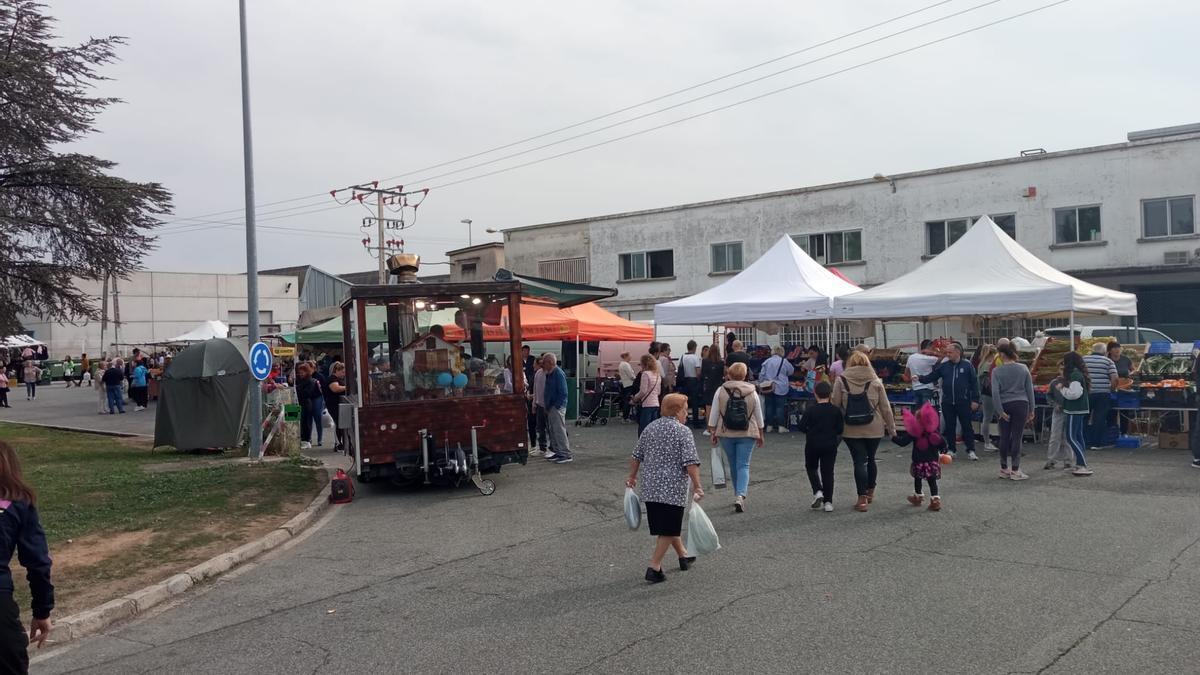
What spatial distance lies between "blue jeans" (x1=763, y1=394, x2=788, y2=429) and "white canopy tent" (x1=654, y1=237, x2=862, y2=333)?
5.58ft

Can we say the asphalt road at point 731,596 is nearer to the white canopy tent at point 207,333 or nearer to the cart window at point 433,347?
the cart window at point 433,347

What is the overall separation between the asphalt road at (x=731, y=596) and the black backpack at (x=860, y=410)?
0.95m

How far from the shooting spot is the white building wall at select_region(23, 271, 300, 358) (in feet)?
206

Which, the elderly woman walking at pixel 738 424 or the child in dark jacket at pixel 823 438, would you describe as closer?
the child in dark jacket at pixel 823 438

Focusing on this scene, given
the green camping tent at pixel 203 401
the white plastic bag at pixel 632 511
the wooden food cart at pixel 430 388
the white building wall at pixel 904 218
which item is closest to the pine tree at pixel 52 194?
the green camping tent at pixel 203 401

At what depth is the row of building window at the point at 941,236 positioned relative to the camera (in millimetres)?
25781

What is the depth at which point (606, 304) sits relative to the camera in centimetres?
3703

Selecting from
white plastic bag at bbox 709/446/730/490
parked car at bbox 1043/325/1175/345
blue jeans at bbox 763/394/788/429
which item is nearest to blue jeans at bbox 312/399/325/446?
blue jeans at bbox 763/394/788/429

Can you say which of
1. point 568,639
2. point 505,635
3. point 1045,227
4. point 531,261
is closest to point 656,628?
point 568,639

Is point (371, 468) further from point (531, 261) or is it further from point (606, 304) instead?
point (531, 261)

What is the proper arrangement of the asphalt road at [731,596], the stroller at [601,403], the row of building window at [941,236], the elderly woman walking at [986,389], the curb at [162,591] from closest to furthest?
the asphalt road at [731,596] < the curb at [162,591] < the elderly woman walking at [986,389] < the stroller at [601,403] < the row of building window at [941,236]

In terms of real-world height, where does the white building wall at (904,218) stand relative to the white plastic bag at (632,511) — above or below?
above

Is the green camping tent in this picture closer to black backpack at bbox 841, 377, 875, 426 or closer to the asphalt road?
the asphalt road

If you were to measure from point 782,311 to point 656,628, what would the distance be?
43.4 ft
